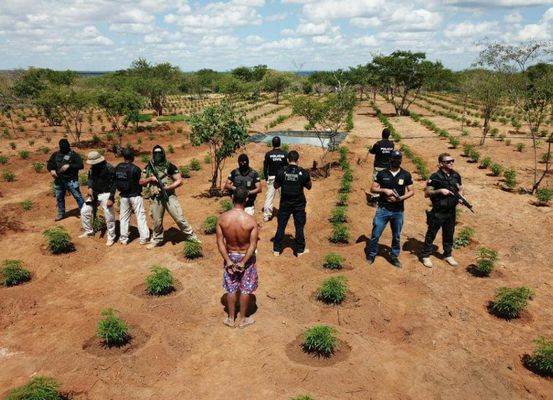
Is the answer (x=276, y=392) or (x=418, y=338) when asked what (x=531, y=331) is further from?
(x=276, y=392)

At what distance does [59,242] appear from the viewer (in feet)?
26.3

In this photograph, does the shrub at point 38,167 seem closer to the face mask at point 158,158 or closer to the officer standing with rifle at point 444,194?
the face mask at point 158,158

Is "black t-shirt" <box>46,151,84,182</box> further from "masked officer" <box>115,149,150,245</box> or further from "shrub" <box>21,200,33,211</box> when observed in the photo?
"shrub" <box>21,200,33,211</box>

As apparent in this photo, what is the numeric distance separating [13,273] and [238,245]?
453 cm

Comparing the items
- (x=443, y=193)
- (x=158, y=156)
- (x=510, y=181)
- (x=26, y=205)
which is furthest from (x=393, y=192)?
(x=26, y=205)

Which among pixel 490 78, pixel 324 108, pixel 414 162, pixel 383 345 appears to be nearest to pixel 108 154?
pixel 324 108

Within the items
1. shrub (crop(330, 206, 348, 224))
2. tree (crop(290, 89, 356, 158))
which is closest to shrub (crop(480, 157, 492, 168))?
tree (crop(290, 89, 356, 158))

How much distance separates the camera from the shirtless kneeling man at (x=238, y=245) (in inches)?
201

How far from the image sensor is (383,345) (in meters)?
5.31

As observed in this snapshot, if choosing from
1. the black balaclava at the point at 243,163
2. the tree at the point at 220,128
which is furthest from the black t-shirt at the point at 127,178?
the tree at the point at 220,128

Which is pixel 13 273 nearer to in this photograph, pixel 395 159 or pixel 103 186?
pixel 103 186

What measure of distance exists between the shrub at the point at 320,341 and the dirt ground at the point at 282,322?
17cm

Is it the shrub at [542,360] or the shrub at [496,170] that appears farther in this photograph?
the shrub at [496,170]

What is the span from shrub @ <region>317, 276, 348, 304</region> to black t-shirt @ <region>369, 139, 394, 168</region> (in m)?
4.71
